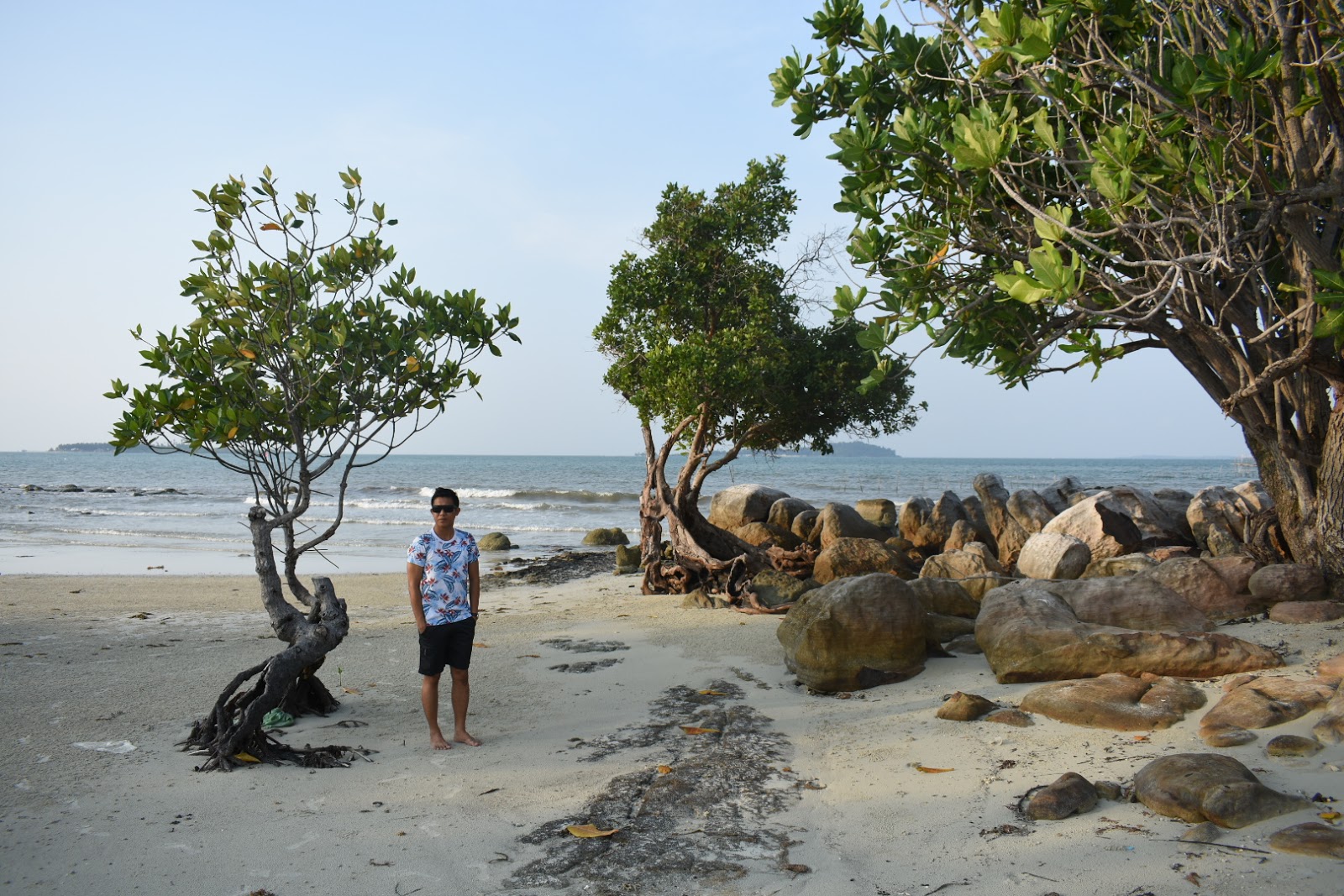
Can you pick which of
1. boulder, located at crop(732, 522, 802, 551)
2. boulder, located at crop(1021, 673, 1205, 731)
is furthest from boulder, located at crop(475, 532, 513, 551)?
boulder, located at crop(1021, 673, 1205, 731)

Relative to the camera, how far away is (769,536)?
58.9 ft

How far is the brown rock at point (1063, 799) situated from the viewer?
4465 mm

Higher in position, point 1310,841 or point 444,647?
point 444,647

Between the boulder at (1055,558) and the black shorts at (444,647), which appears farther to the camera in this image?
the boulder at (1055,558)

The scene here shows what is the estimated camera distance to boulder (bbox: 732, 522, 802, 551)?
17812 mm

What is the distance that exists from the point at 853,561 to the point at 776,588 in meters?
1.92

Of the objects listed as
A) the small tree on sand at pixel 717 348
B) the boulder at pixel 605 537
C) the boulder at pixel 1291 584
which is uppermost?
the small tree on sand at pixel 717 348

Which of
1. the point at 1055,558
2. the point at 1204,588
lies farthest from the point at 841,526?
the point at 1204,588

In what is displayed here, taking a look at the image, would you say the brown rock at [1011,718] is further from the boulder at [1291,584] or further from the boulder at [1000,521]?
the boulder at [1000,521]

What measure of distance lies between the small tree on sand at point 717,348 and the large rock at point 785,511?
495cm

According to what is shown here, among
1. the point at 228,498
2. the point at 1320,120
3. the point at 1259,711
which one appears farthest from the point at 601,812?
the point at 228,498

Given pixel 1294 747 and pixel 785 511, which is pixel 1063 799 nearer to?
pixel 1294 747

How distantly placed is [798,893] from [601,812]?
1.35 meters

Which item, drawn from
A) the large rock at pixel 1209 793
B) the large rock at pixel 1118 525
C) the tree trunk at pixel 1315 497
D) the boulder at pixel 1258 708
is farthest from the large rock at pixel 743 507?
the large rock at pixel 1209 793
